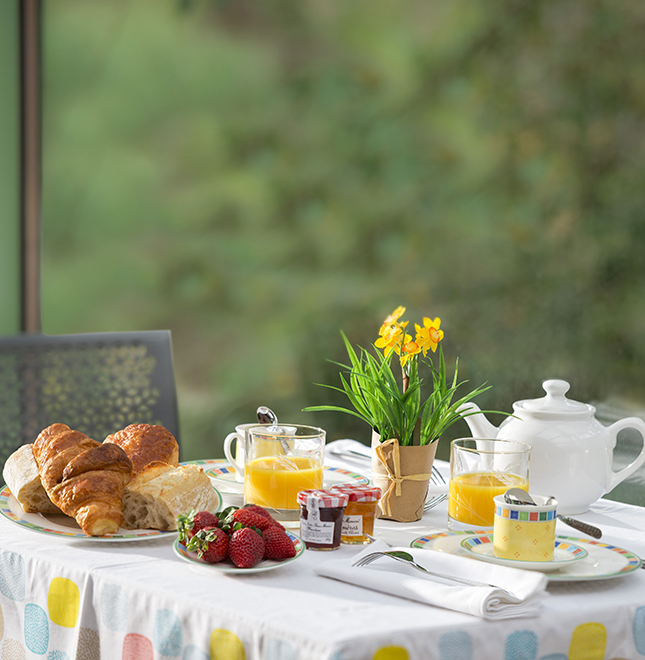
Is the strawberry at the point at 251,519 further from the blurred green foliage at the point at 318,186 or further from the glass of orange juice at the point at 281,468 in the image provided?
the blurred green foliage at the point at 318,186

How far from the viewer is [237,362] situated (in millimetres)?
2480

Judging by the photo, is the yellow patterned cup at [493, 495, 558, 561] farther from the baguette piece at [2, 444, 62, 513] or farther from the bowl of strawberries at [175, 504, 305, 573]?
the baguette piece at [2, 444, 62, 513]

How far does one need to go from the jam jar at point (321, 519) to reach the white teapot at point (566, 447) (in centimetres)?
27

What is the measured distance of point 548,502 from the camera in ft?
2.66

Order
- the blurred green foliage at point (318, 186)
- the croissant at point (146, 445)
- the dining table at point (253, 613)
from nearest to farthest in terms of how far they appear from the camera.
A: the dining table at point (253, 613) < the croissant at point (146, 445) < the blurred green foliage at point (318, 186)

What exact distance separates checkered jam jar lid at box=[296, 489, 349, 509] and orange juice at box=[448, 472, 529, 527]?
15 centimetres

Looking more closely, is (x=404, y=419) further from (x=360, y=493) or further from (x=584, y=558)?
(x=584, y=558)

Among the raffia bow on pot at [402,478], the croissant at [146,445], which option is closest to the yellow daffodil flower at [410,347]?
the raffia bow on pot at [402,478]

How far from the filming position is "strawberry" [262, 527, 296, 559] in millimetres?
775

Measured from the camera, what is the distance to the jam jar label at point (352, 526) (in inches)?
34.6

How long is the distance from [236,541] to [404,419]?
31 centimetres

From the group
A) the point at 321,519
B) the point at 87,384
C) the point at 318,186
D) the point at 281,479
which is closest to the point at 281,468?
the point at 281,479

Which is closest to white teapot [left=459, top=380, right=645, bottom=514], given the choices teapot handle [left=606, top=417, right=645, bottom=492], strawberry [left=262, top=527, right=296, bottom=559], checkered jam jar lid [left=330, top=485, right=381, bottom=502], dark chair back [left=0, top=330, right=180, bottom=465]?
teapot handle [left=606, top=417, right=645, bottom=492]

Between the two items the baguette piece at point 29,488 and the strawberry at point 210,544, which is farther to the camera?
the baguette piece at point 29,488
